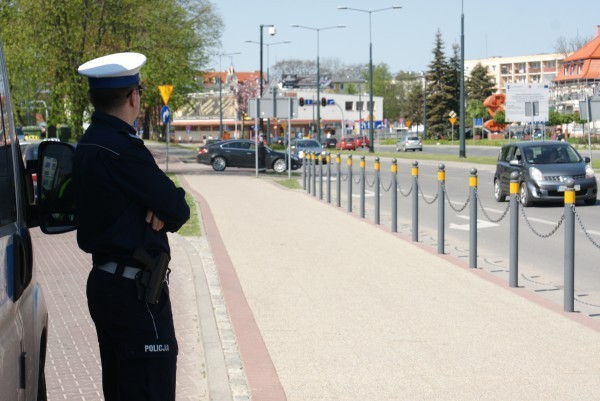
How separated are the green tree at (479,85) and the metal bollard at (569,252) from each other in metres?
132

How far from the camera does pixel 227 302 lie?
32.1 ft

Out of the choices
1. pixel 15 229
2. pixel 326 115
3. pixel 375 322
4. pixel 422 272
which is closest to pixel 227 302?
pixel 375 322

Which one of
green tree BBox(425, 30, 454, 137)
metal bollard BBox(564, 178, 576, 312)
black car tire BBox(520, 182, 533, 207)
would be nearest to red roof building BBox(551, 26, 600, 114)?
green tree BBox(425, 30, 454, 137)

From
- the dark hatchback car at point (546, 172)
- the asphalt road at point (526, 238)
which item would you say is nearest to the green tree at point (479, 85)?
the asphalt road at point (526, 238)

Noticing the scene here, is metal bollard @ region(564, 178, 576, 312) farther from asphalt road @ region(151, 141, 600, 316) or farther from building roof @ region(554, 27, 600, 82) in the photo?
building roof @ region(554, 27, 600, 82)

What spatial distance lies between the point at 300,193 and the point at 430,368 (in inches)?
872

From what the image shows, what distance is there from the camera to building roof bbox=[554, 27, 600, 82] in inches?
5561

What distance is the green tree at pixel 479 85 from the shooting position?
461 ft

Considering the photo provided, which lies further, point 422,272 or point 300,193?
point 300,193

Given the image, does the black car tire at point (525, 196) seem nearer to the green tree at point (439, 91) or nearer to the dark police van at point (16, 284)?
the dark police van at point (16, 284)

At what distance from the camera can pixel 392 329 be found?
8336 mm

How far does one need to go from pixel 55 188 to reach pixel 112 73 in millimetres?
487

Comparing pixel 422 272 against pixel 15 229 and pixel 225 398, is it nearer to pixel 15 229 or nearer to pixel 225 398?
pixel 225 398

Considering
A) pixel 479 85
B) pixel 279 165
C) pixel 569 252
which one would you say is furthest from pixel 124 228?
pixel 479 85
